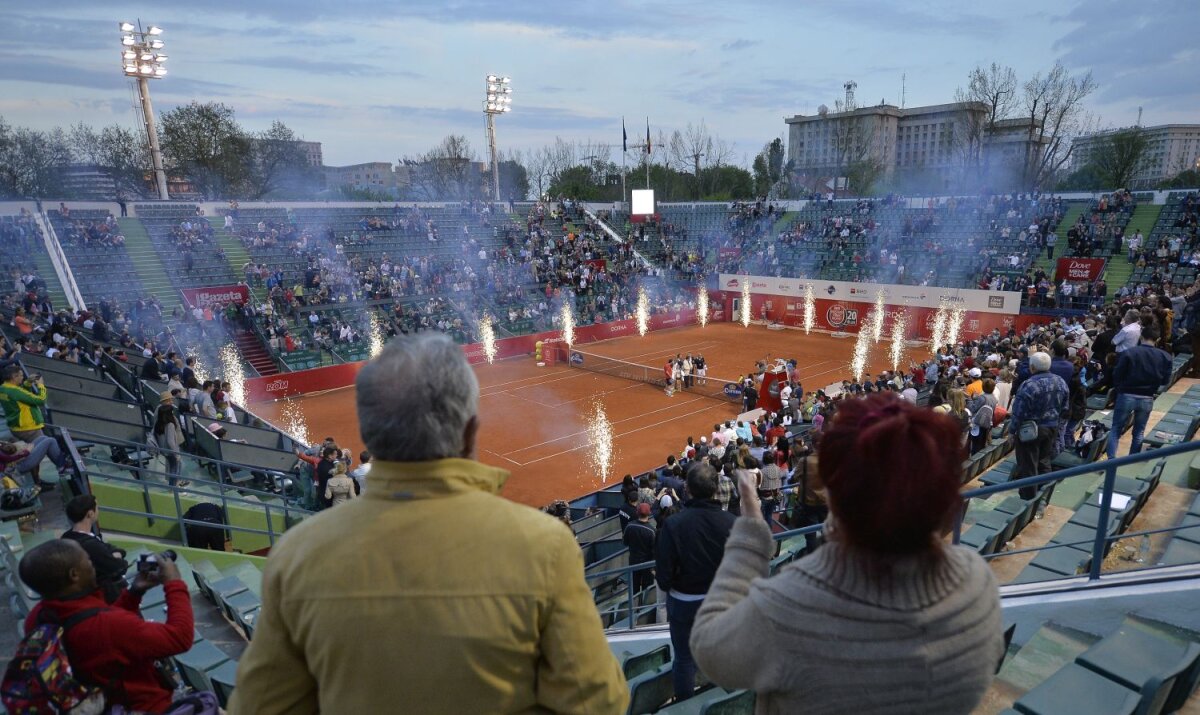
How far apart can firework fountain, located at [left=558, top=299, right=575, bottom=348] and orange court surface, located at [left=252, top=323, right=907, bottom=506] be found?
3.19 ft

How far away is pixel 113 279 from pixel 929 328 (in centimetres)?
3855

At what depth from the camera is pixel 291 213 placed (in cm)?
3869

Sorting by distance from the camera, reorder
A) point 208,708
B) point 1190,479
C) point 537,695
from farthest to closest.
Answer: point 1190,479
point 208,708
point 537,695

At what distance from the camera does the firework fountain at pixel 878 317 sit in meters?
36.2

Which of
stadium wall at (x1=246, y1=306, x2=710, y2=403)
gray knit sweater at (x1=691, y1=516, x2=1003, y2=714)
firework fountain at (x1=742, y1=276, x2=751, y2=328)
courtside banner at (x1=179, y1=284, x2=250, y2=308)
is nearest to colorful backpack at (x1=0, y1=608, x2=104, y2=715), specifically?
gray knit sweater at (x1=691, y1=516, x2=1003, y2=714)

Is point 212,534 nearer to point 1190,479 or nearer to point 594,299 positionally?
point 1190,479

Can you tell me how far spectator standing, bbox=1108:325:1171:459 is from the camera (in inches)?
283

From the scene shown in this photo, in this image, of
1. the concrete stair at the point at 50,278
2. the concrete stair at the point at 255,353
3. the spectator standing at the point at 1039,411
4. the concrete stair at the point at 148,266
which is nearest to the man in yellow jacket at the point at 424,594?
the spectator standing at the point at 1039,411

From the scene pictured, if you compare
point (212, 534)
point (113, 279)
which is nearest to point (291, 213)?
point (113, 279)

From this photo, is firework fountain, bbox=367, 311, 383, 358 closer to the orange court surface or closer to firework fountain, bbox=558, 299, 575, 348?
the orange court surface

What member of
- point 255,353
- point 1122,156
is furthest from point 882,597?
point 1122,156

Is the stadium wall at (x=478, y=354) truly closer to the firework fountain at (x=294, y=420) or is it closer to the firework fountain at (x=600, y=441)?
the firework fountain at (x=294, y=420)

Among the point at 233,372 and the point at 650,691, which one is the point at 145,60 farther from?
the point at 650,691

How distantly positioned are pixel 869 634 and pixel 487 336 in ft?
105
